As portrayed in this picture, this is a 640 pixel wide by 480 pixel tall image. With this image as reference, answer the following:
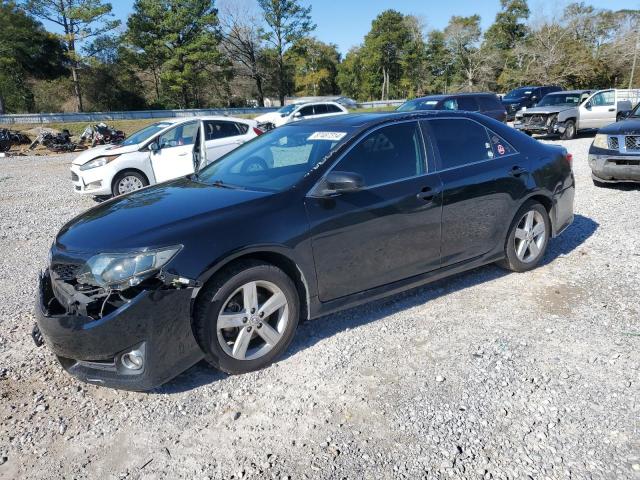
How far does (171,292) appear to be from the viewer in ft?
9.33

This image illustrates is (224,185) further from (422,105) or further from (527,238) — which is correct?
(422,105)

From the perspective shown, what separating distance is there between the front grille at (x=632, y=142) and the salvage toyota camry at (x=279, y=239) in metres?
4.11

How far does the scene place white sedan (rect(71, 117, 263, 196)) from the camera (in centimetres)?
947

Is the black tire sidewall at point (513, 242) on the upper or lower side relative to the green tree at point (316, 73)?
lower

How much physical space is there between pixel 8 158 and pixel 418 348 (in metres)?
21.6

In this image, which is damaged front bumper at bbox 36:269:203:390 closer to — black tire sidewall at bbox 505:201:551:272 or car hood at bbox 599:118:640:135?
black tire sidewall at bbox 505:201:551:272

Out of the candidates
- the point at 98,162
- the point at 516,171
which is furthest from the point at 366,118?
the point at 98,162

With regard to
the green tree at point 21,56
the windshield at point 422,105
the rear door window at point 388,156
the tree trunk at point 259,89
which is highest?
the green tree at point 21,56

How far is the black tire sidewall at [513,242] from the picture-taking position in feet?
15.2

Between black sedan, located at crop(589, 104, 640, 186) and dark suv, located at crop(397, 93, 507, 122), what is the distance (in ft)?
18.7

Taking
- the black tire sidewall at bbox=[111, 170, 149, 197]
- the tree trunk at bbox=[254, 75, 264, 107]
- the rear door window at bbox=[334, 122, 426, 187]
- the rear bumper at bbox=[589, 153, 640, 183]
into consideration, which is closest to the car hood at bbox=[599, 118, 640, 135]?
the rear bumper at bbox=[589, 153, 640, 183]

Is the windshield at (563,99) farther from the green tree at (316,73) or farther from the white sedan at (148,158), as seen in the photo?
the green tree at (316,73)

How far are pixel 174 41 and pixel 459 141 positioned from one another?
48011mm

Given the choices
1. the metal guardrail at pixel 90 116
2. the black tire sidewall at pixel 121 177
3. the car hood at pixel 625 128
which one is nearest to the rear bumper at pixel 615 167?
the car hood at pixel 625 128
